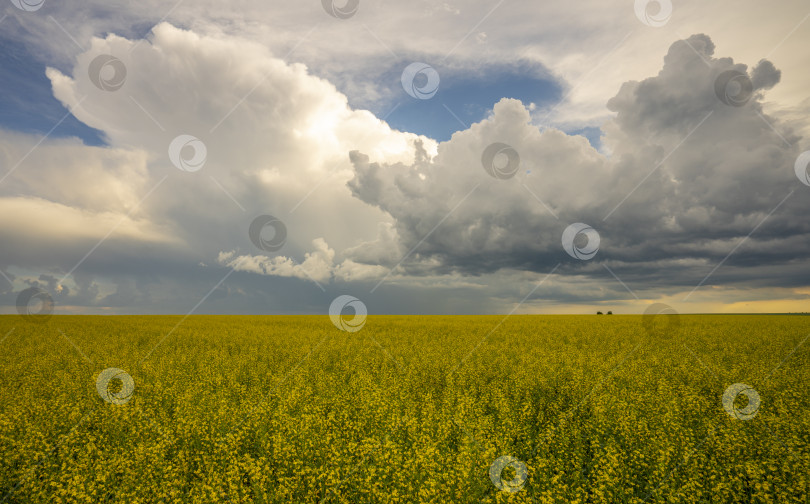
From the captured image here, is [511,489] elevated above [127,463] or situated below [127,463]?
above

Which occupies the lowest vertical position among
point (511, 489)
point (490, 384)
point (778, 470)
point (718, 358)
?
point (511, 489)

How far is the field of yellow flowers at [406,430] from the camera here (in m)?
6.37

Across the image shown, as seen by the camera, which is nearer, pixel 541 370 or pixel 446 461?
pixel 446 461

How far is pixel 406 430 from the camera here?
28.7ft

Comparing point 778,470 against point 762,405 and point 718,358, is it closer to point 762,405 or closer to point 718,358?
point 762,405

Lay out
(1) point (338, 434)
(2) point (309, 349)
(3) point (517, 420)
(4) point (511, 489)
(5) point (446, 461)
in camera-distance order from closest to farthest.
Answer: (4) point (511, 489) < (5) point (446, 461) < (1) point (338, 434) < (3) point (517, 420) < (2) point (309, 349)

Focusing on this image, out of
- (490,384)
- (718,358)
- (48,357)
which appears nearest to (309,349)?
(490,384)

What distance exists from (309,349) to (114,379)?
27.3 feet

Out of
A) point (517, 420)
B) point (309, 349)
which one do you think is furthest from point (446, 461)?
point (309, 349)

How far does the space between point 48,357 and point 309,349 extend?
39.6 feet

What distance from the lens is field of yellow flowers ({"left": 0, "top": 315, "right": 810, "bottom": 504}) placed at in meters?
6.37

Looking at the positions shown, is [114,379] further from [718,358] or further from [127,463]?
[718,358]

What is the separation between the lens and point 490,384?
43.9 ft

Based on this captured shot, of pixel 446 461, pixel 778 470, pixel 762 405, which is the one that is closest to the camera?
pixel 446 461
